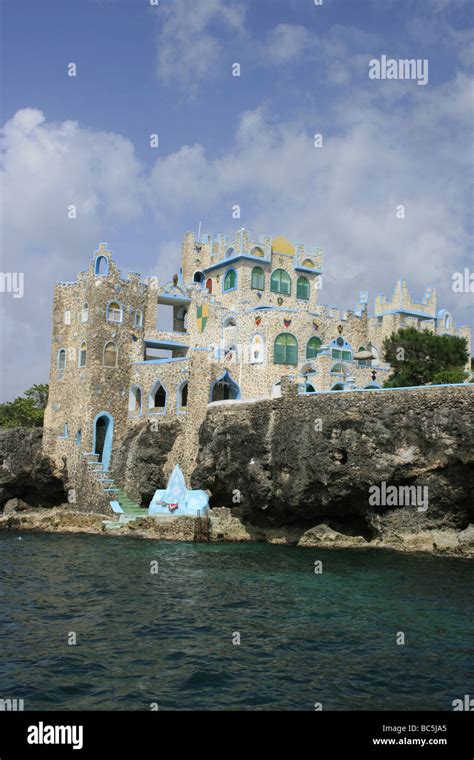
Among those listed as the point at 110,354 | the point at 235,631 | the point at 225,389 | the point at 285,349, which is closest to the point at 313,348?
the point at 285,349

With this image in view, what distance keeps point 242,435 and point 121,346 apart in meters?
12.0

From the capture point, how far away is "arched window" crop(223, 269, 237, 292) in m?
48.3

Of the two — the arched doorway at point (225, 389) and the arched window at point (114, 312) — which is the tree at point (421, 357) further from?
the arched window at point (114, 312)

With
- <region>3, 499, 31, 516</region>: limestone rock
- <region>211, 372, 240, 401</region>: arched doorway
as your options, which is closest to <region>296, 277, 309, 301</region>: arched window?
<region>211, 372, 240, 401</region>: arched doorway

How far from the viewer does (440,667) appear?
48.6 ft

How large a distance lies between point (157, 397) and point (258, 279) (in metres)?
10.6

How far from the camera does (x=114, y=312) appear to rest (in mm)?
44156

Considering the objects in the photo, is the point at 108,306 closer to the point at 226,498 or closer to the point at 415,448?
the point at 226,498

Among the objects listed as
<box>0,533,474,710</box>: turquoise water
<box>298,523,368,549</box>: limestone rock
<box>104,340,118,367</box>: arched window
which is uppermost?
<box>104,340,118,367</box>: arched window

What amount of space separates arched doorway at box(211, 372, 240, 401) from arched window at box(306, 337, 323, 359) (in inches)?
201

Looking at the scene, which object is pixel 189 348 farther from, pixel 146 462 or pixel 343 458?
pixel 343 458

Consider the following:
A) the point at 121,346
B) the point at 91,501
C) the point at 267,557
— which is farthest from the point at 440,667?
the point at 121,346

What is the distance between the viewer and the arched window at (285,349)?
140ft

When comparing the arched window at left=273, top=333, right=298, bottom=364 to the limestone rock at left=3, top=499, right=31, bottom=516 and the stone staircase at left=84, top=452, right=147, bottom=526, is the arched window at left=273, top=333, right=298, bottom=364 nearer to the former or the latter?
the stone staircase at left=84, top=452, right=147, bottom=526
